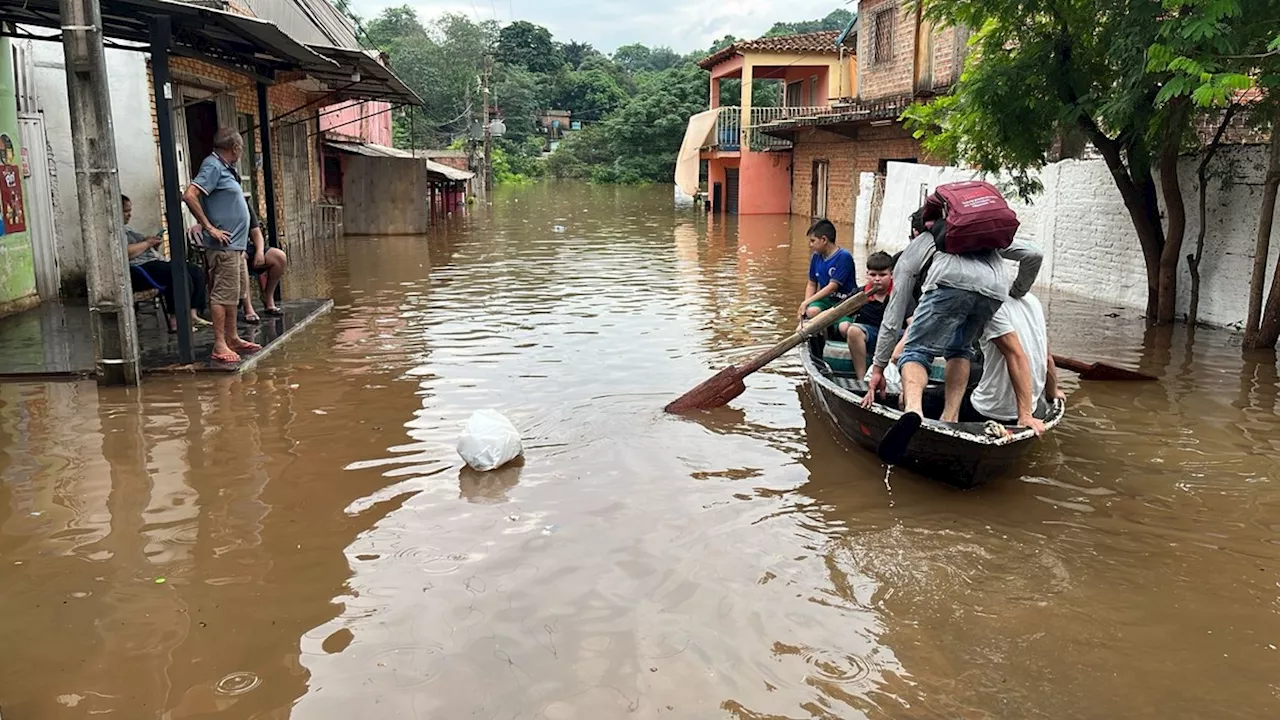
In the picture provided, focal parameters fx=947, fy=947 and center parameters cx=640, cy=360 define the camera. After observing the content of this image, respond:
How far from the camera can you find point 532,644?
3873mm

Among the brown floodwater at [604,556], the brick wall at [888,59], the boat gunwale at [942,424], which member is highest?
the brick wall at [888,59]

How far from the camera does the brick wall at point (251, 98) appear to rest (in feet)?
40.4

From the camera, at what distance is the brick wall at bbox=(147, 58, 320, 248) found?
40.4 ft

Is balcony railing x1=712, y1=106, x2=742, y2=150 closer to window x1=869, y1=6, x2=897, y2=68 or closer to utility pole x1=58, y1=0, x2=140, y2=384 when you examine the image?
window x1=869, y1=6, x2=897, y2=68

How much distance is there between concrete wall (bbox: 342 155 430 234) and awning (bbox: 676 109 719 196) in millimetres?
14326

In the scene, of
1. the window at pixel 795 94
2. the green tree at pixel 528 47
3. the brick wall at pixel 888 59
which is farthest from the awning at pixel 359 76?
the green tree at pixel 528 47

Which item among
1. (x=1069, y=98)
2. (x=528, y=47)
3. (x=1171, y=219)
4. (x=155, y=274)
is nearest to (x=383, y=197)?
(x=155, y=274)

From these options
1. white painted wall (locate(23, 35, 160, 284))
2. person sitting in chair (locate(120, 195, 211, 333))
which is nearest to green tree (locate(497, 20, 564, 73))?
white painted wall (locate(23, 35, 160, 284))

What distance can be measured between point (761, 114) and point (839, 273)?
27293 millimetres

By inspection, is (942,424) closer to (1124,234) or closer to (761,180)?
(1124,234)

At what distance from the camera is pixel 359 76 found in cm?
1297

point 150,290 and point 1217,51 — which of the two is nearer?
point 1217,51

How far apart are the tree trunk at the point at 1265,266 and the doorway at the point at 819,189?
67.5 ft

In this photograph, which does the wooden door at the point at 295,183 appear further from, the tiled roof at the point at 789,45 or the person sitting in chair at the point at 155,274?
the tiled roof at the point at 789,45
